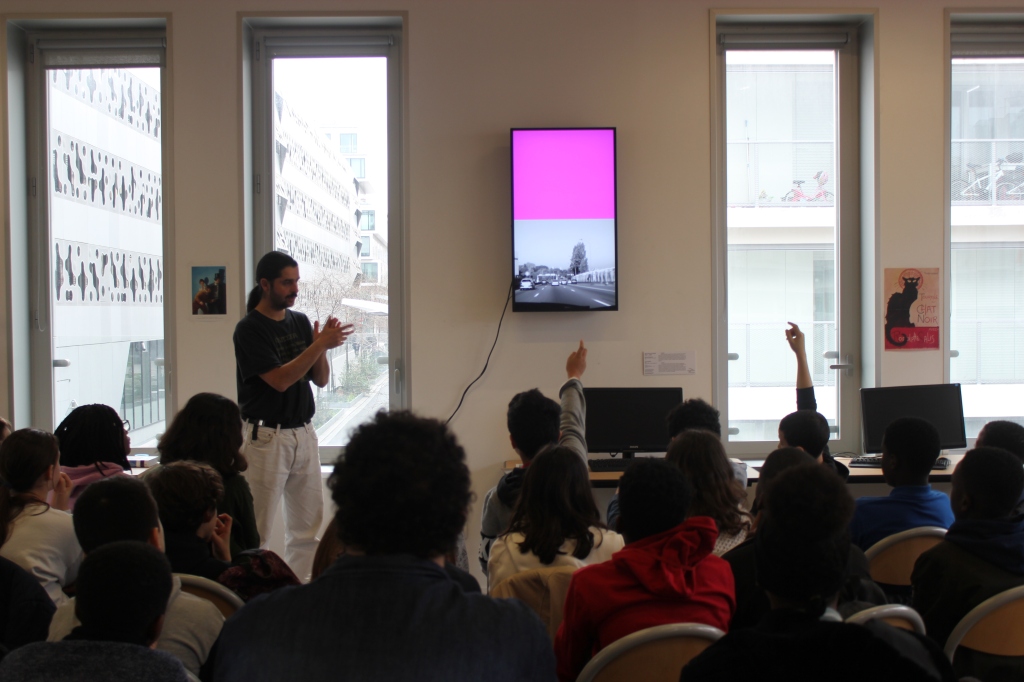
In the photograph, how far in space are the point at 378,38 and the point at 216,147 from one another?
1.07 meters

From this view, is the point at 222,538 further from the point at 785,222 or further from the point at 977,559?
the point at 785,222

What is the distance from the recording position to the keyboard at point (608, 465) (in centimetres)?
371

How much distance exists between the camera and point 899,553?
2021 mm

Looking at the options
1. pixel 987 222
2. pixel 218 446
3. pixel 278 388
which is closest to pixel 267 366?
pixel 278 388

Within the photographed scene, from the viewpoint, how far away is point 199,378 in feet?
13.5

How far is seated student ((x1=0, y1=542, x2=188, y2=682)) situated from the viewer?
1116mm

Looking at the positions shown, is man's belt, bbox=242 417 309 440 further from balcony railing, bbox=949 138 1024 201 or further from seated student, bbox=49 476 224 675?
balcony railing, bbox=949 138 1024 201

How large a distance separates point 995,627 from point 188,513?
1.84m

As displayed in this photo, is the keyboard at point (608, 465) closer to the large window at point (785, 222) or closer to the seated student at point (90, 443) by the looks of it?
the large window at point (785, 222)

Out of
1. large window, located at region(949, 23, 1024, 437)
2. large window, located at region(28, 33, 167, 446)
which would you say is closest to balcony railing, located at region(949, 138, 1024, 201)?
large window, located at region(949, 23, 1024, 437)

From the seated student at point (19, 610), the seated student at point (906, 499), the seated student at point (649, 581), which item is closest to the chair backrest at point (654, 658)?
the seated student at point (649, 581)

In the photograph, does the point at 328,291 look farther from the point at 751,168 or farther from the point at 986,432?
the point at 986,432

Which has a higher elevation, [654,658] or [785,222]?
[785,222]

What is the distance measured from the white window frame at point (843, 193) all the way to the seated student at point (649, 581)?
271cm
